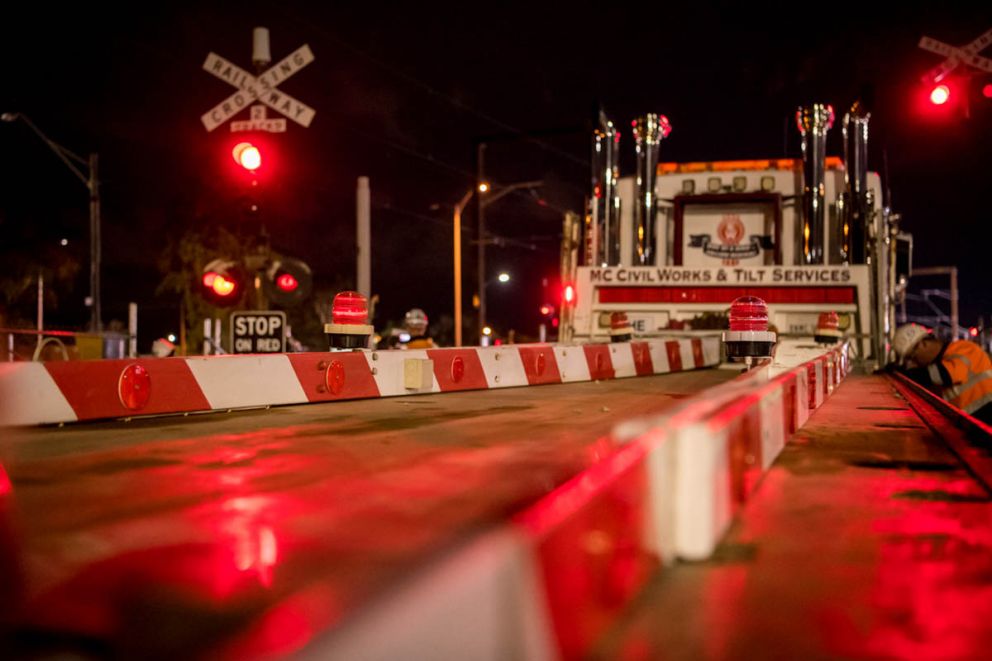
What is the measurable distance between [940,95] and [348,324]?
12071 millimetres

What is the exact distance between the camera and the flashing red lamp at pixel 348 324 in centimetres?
837

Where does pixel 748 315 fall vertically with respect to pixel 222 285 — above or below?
below

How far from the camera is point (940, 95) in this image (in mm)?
14922

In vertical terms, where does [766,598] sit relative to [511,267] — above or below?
below

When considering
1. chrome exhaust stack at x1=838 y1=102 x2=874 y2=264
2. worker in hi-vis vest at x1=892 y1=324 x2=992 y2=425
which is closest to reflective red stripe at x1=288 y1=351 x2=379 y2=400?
worker in hi-vis vest at x1=892 y1=324 x2=992 y2=425

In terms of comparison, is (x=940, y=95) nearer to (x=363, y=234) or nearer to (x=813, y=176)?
(x=813, y=176)

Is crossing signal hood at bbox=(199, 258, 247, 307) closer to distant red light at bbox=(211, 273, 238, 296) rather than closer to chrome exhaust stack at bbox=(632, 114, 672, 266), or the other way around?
distant red light at bbox=(211, 273, 238, 296)

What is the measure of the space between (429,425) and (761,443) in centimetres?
280

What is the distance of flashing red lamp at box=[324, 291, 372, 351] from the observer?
27.5ft

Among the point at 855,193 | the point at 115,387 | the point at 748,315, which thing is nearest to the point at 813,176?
the point at 855,193

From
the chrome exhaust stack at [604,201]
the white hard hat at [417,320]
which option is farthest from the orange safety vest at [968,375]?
the white hard hat at [417,320]

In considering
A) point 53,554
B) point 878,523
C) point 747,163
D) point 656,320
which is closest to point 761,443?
point 878,523

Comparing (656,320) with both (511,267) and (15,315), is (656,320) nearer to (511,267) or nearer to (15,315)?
(15,315)

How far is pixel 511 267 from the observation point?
79.9 m
